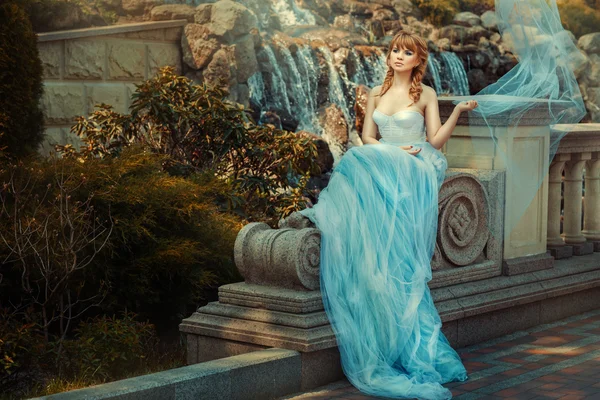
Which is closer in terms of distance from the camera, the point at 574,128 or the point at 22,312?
the point at 22,312

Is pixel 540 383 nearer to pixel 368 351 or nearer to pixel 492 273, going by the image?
pixel 368 351

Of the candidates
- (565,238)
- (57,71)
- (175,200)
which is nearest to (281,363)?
(175,200)

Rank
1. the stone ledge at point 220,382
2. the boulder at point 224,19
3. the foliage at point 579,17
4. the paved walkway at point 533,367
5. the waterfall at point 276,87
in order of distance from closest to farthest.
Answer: the stone ledge at point 220,382
the paved walkway at point 533,367
the boulder at point 224,19
the waterfall at point 276,87
the foliage at point 579,17

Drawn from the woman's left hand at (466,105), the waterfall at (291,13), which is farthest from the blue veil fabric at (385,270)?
the waterfall at (291,13)

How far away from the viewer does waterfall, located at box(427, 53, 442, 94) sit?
19.9 meters

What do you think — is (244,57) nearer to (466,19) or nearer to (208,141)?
(208,141)

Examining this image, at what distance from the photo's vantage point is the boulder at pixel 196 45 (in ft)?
41.6

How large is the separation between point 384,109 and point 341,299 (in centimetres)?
140

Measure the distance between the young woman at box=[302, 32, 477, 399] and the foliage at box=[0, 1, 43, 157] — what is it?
3.13 meters

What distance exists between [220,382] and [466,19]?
20.3 meters

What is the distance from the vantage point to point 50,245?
5.55 meters

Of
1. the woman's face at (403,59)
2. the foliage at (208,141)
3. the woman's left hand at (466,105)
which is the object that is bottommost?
the foliage at (208,141)

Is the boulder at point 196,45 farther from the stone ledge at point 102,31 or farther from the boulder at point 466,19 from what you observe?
the boulder at point 466,19

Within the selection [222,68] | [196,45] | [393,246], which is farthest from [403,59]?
[222,68]
